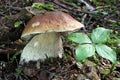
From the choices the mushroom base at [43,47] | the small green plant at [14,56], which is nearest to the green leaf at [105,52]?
the mushroom base at [43,47]

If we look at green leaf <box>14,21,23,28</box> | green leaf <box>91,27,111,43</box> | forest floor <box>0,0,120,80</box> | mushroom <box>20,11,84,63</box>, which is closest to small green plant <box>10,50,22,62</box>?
forest floor <box>0,0,120,80</box>

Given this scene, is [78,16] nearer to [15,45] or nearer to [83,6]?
[83,6]

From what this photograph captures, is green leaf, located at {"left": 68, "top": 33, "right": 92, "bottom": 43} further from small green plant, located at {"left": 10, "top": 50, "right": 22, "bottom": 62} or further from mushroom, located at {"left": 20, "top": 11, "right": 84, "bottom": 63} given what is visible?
small green plant, located at {"left": 10, "top": 50, "right": 22, "bottom": 62}

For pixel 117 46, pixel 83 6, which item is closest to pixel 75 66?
pixel 117 46

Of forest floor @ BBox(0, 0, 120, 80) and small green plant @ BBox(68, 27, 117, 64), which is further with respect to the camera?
forest floor @ BBox(0, 0, 120, 80)

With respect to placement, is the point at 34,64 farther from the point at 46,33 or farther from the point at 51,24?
the point at 51,24

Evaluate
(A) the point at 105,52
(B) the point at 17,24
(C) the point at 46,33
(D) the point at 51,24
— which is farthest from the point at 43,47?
(A) the point at 105,52

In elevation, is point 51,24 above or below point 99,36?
above
